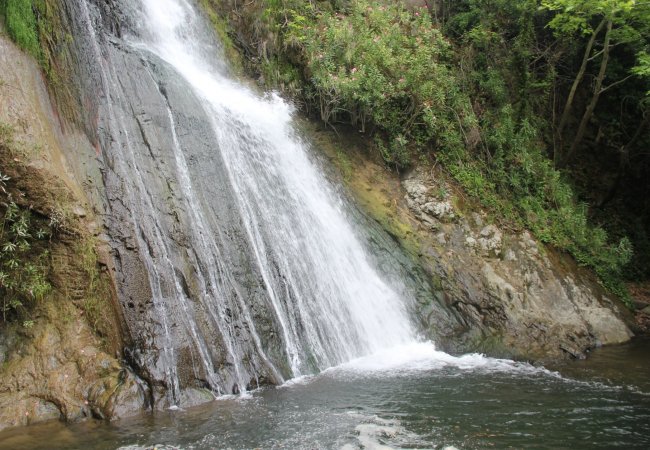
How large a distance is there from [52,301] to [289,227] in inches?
178

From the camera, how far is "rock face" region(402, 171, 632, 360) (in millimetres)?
10109

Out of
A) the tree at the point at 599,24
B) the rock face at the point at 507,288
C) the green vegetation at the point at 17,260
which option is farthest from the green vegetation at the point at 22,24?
the tree at the point at 599,24

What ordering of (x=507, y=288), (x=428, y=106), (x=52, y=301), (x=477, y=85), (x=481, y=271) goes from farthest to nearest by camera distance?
(x=477, y=85) < (x=428, y=106) < (x=481, y=271) < (x=507, y=288) < (x=52, y=301)

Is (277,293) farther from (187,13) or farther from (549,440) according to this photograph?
(187,13)

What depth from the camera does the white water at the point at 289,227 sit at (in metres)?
8.57

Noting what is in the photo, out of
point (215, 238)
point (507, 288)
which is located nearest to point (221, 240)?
point (215, 238)

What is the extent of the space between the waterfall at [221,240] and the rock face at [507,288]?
4.99ft

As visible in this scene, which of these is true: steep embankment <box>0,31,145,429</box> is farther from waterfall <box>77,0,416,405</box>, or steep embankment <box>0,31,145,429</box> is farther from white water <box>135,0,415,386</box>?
white water <box>135,0,415,386</box>

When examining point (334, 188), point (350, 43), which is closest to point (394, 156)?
point (334, 188)

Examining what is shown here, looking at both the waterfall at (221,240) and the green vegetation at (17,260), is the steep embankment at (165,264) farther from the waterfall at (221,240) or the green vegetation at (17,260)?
the green vegetation at (17,260)

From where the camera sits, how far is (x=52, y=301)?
6.38 metres

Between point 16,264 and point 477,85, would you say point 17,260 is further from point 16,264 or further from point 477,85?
point 477,85

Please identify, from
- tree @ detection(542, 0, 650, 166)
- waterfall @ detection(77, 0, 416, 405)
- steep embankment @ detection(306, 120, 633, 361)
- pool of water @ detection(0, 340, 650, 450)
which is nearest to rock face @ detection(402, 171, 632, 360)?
steep embankment @ detection(306, 120, 633, 361)

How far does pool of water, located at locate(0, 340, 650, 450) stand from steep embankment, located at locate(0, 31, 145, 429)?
0.40 meters
